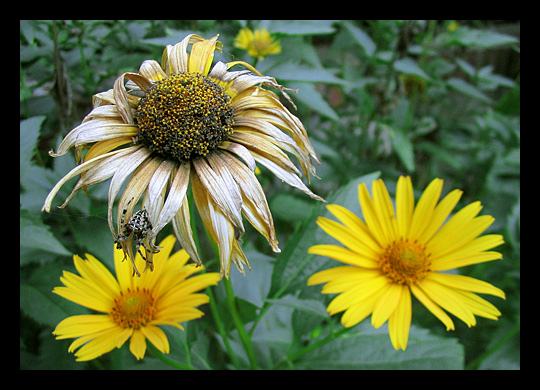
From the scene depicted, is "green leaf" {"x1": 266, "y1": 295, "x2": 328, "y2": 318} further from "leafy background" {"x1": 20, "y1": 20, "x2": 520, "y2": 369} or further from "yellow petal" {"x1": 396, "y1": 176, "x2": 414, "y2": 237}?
"yellow petal" {"x1": 396, "y1": 176, "x2": 414, "y2": 237}

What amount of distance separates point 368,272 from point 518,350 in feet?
2.30

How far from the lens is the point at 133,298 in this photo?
2.02ft

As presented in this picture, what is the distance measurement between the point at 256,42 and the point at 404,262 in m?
0.57

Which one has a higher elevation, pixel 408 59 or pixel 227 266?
pixel 408 59

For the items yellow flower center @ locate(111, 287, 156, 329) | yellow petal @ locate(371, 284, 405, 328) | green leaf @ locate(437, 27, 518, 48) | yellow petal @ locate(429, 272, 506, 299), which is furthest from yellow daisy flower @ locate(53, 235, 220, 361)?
green leaf @ locate(437, 27, 518, 48)

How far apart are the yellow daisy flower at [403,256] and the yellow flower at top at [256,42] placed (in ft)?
1.48

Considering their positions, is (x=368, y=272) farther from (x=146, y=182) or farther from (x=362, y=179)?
(x=146, y=182)

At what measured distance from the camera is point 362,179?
0.72 m

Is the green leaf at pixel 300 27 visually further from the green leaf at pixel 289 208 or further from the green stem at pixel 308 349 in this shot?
the green stem at pixel 308 349

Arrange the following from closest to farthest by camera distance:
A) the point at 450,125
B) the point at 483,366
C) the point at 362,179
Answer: the point at 362,179, the point at 483,366, the point at 450,125

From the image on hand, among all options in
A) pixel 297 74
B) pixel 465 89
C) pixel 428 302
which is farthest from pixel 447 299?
pixel 465 89

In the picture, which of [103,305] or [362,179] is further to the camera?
[362,179]
